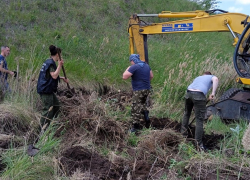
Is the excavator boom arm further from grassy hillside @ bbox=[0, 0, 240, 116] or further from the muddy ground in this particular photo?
the muddy ground

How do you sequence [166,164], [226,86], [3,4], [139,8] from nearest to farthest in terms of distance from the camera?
[166,164] < [226,86] < [3,4] < [139,8]

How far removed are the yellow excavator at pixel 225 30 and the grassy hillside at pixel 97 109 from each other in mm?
469

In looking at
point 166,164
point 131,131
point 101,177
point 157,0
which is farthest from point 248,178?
point 157,0

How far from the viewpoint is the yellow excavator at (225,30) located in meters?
7.21

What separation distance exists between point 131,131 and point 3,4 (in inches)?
361

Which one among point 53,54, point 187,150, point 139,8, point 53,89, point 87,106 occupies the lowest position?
point 187,150

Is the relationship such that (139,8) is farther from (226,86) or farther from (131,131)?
(131,131)

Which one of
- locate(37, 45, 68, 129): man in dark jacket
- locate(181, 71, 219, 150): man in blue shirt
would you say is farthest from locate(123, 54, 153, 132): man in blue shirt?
locate(37, 45, 68, 129): man in dark jacket

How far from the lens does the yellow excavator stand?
7.21 m

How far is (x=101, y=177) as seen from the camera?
4242 mm

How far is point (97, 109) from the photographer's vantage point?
6062 mm

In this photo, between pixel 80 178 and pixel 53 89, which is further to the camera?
pixel 53 89

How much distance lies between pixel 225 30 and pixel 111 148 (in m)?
4.14

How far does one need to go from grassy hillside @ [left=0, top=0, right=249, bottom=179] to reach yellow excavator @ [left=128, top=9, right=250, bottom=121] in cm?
47
